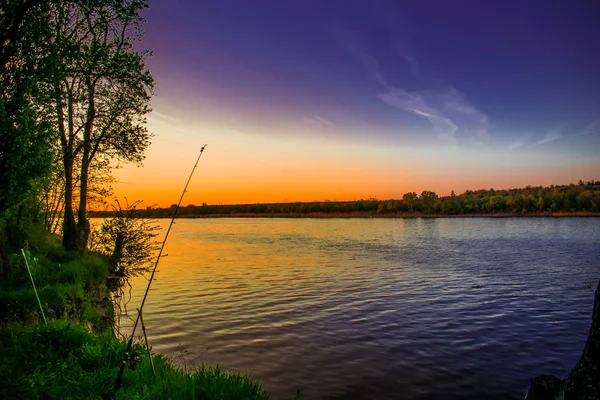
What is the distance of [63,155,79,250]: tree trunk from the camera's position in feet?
66.4

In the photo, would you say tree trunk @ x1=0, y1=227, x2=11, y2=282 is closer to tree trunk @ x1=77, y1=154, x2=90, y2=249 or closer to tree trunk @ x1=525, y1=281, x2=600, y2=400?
tree trunk @ x1=77, y1=154, x2=90, y2=249

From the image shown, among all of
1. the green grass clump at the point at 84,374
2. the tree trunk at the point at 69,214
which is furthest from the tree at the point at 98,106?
the green grass clump at the point at 84,374

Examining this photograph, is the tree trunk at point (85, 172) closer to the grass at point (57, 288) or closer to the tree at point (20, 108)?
the grass at point (57, 288)

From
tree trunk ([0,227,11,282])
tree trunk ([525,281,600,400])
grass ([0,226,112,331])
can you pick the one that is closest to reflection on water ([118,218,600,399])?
grass ([0,226,112,331])

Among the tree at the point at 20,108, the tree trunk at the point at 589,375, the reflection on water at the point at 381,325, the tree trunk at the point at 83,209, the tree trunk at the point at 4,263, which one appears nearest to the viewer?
the tree trunk at the point at 589,375

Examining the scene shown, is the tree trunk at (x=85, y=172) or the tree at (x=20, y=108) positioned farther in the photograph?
the tree trunk at (x=85, y=172)

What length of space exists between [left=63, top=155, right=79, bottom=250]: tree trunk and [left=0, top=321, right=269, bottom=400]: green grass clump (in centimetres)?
1222

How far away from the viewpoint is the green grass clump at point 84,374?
243 inches

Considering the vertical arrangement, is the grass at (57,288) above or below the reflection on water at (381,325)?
above

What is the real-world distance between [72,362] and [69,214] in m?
14.9

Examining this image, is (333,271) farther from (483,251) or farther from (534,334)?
(483,251)

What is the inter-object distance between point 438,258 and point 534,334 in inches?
972

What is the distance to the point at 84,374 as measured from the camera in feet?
24.4

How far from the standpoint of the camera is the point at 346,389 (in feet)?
34.0
